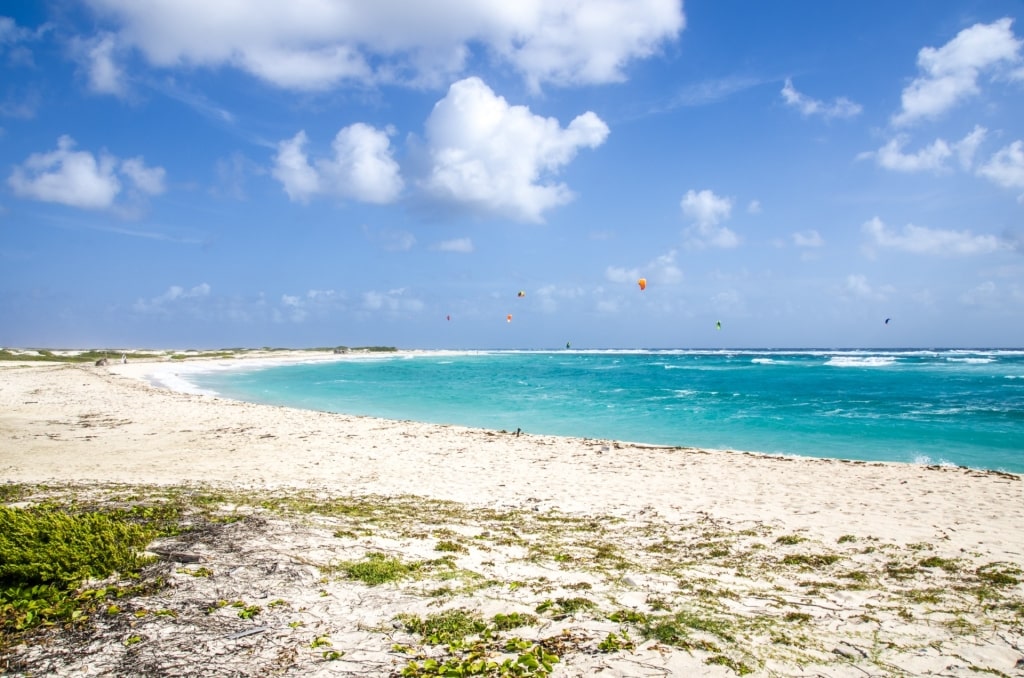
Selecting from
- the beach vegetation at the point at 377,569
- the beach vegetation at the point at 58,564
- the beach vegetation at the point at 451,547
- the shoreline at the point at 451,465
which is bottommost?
the shoreline at the point at 451,465

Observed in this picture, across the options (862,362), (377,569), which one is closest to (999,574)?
(377,569)

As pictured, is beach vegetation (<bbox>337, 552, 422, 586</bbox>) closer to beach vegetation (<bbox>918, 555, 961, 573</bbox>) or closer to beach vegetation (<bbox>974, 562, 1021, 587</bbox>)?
beach vegetation (<bbox>918, 555, 961, 573</bbox>)

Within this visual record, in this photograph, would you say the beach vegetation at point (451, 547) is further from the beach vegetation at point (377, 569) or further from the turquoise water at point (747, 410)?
the turquoise water at point (747, 410)

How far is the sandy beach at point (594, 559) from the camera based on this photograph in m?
4.60

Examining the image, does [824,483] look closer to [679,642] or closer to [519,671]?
[679,642]

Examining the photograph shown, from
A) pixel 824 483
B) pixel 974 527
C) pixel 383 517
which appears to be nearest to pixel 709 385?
pixel 824 483

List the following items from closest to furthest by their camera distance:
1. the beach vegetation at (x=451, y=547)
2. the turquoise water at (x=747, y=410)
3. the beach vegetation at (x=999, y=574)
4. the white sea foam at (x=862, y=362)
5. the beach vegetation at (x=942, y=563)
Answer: the beach vegetation at (x=999, y=574)
the beach vegetation at (x=451, y=547)
the beach vegetation at (x=942, y=563)
the turquoise water at (x=747, y=410)
the white sea foam at (x=862, y=362)

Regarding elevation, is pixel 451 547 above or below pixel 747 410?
above

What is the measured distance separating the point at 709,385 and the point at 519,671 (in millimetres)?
43843

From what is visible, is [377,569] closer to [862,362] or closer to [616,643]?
[616,643]

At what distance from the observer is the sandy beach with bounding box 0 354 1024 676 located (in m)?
4.60

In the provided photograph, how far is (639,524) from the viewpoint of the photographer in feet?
31.2

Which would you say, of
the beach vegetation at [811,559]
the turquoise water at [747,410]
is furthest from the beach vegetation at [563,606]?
the turquoise water at [747,410]

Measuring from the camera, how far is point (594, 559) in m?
7.28
